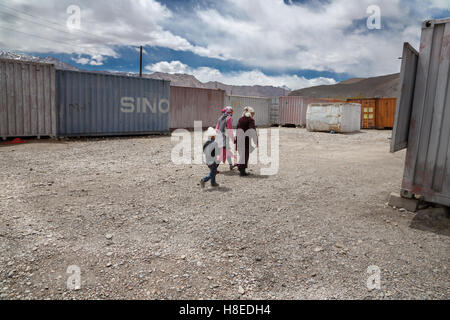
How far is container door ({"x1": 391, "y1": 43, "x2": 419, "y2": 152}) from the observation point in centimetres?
443

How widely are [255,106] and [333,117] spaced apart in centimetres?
905

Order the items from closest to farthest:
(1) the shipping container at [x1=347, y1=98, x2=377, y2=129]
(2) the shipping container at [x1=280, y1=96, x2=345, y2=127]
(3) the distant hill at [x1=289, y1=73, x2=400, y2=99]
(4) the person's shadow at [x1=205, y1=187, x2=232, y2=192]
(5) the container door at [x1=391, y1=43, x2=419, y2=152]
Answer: (5) the container door at [x1=391, y1=43, x2=419, y2=152], (4) the person's shadow at [x1=205, y1=187, x2=232, y2=192], (1) the shipping container at [x1=347, y1=98, x2=377, y2=129], (2) the shipping container at [x1=280, y1=96, x2=345, y2=127], (3) the distant hill at [x1=289, y1=73, x2=400, y2=99]

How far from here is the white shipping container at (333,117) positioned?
19.5 m

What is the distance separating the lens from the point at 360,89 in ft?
428

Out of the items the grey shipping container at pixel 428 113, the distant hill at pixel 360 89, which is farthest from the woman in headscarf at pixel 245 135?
the distant hill at pixel 360 89

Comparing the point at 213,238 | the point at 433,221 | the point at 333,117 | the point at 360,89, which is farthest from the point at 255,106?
the point at 360,89

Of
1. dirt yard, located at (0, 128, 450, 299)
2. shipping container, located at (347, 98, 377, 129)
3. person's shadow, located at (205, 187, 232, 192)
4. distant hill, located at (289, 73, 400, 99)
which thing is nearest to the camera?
dirt yard, located at (0, 128, 450, 299)

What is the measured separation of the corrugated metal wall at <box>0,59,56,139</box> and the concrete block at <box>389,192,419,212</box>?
517 inches

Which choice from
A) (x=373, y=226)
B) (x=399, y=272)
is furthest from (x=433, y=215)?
(x=399, y=272)

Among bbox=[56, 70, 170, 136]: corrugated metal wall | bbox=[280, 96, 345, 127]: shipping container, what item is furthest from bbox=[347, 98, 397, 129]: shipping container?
bbox=[56, 70, 170, 136]: corrugated metal wall

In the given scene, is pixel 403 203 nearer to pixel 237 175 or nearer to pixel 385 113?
pixel 237 175

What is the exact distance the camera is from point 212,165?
6.39 metres

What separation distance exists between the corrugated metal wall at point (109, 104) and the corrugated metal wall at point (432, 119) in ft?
43.7

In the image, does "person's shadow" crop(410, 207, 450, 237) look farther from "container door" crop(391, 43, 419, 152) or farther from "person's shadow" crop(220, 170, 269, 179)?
"person's shadow" crop(220, 170, 269, 179)
